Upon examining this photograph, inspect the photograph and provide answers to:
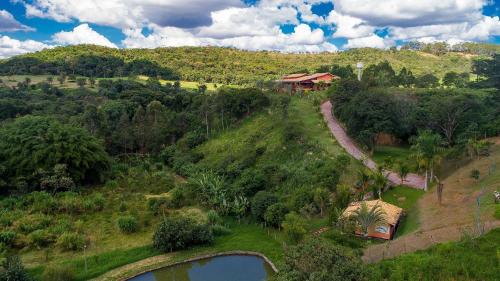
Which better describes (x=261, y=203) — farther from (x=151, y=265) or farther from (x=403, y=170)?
(x=403, y=170)

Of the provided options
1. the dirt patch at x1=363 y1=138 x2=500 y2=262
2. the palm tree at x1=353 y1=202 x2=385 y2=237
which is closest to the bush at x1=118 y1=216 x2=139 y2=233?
the palm tree at x1=353 y1=202 x2=385 y2=237

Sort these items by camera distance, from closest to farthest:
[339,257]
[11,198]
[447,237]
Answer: [339,257] < [447,237] < [11,198]

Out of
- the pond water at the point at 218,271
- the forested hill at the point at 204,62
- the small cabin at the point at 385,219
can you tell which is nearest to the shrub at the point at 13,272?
the pond water at the point at 218,271

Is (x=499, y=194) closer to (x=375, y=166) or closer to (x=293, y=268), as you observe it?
(x=375, y=166)

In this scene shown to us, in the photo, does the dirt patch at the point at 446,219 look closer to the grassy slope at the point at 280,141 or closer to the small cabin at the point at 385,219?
the small cabin at the point at 385,219

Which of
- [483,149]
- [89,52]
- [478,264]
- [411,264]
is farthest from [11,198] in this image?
[89,52]

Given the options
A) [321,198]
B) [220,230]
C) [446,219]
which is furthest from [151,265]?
[446,219]
